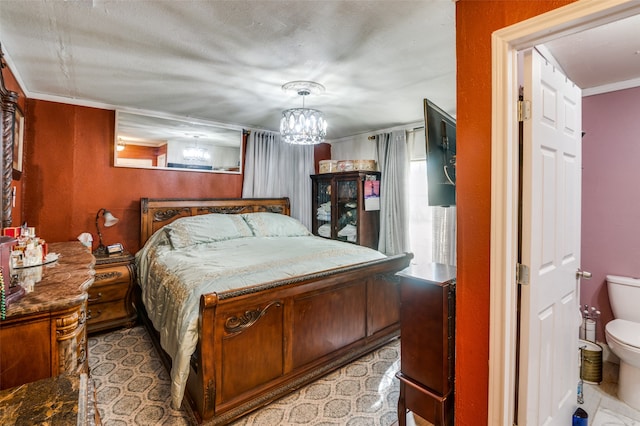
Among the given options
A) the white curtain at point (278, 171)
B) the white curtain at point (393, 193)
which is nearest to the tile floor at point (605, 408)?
the white curtain at point (393, 193)

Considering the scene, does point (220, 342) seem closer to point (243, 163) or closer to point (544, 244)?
point (544, 244)

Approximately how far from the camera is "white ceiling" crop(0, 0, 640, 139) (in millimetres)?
1565

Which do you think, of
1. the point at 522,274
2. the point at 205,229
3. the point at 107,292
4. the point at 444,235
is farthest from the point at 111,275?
the point at 444,235

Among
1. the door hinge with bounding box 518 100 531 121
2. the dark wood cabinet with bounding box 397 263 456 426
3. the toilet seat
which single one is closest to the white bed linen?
the dark wood cabinet with bounding box 397 263 456 426

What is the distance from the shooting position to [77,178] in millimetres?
3102

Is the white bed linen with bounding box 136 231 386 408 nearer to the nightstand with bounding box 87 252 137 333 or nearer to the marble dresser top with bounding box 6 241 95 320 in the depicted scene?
the nightstand with bounding box 87 252 137 333

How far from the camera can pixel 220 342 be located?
177 centimetres

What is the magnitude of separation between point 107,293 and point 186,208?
1.20 meters

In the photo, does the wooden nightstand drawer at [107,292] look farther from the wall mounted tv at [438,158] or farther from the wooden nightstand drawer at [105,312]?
the wall mounted tv at [438,158]

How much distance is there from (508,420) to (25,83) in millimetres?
4025

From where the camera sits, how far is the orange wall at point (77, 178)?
9.46 ft

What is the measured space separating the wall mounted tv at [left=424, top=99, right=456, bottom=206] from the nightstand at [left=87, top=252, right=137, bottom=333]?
113 inches

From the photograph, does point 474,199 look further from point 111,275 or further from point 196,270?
point 111,275

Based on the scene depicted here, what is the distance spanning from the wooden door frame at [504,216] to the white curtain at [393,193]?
8.85ft
